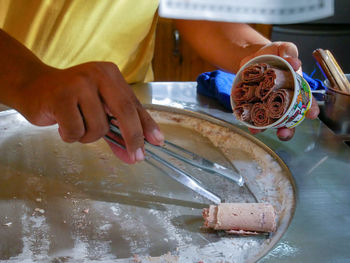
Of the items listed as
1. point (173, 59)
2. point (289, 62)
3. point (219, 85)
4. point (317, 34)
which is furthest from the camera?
point (173, 59)

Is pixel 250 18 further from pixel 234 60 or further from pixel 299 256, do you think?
pixel 234 60

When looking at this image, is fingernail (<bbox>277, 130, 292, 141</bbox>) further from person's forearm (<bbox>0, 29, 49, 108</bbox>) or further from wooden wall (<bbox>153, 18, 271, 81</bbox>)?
wooden wall (<bbox>153, 18, 271, 81</bbox>)

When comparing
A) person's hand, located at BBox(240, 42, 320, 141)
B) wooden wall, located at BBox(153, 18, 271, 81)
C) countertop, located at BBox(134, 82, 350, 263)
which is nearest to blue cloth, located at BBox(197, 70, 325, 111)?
countertop, located at BBox(134, 82, 350, 263)

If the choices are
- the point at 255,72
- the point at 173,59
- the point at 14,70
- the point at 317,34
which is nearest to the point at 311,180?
the point at 255,72

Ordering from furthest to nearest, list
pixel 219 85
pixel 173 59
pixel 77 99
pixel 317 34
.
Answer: pixel 173 59 → pixel 317 34 → pixel 219 85 → pixel 77 99

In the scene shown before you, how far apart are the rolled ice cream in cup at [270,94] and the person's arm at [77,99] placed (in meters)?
0.22

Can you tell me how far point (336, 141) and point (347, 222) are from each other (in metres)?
0.30

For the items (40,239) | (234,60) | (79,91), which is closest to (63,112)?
(79,91)

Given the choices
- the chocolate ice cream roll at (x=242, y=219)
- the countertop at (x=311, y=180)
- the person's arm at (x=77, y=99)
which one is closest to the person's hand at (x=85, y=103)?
the person's arm at (x=77, y=99)

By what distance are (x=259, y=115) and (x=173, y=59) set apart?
66.0 inches

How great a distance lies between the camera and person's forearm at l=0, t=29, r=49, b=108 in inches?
24.1

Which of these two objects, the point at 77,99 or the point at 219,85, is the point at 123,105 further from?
the point at 219,85

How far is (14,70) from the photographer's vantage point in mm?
620

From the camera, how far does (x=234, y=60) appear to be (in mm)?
1031
